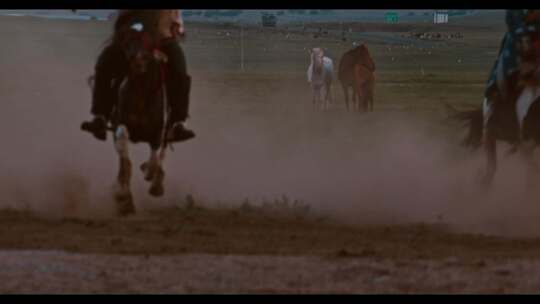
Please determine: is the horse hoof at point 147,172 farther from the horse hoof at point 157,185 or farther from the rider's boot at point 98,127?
the rider's boot at point 98,127

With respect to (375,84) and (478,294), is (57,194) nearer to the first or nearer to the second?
(375,84)

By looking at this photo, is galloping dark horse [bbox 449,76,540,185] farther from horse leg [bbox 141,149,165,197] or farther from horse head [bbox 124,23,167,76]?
horse head [bbox 124,23,167,76]

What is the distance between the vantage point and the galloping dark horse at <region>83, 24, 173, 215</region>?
14992 millimetres

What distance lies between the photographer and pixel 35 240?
45.3ft

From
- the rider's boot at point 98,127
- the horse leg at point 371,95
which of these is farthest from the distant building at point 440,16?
the rider's boot at point 98,127

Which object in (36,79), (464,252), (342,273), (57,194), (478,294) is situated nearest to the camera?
(478,294)

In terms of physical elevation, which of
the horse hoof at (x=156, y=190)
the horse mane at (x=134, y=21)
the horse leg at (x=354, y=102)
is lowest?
the horse hoof at (x=156, y=190)

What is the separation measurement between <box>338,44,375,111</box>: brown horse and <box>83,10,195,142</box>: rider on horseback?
289 cm

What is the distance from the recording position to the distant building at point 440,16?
1702 cm

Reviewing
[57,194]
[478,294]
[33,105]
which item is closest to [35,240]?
[57,194]

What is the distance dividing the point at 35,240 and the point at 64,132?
3047mm

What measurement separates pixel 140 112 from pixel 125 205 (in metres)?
1.14

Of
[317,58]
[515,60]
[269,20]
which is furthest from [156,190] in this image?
[515,60]

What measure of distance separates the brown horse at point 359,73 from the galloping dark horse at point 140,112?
3.31m
